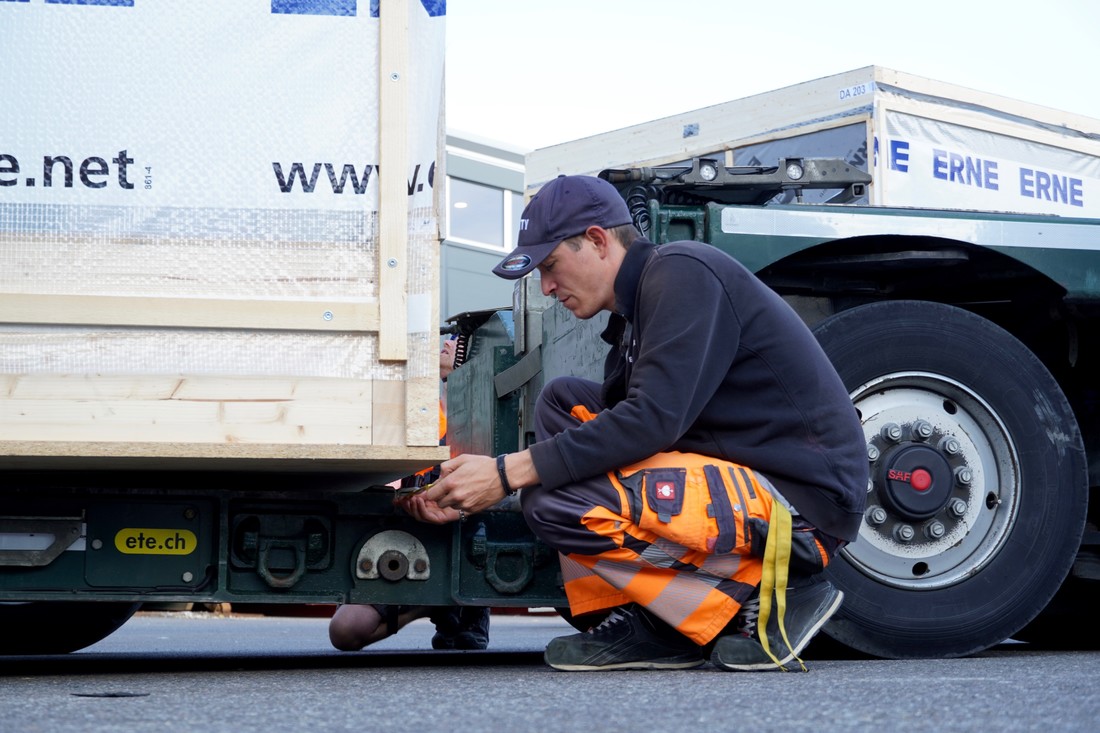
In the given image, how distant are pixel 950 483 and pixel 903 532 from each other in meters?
0.18

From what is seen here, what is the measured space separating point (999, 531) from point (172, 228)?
2.25 metres

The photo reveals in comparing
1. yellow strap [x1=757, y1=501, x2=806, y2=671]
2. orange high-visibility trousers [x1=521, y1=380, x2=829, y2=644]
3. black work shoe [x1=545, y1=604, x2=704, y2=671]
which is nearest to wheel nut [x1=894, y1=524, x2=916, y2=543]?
orange high-visibility trousers [x1=521, y1=380, x2=829, y2=644]

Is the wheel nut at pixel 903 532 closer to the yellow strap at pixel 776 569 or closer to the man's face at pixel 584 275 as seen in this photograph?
the yellow strap at pixel 776 569

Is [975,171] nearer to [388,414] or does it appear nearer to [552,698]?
[388,414]

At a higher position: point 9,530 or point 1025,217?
point 1025,217

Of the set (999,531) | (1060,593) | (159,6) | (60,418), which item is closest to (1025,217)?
(999,531)

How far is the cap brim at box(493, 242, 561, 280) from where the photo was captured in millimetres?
3285

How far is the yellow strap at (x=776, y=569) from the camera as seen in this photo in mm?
2971

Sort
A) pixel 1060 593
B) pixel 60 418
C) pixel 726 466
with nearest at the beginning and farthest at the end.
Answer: pixel 60 418 < pixel 726 466 < pixel 1060 593

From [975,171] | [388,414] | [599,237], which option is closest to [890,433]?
[599,237]

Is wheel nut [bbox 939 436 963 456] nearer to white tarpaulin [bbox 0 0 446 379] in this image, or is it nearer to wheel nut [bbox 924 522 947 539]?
wheel nut [bbox 924 522 947 539]

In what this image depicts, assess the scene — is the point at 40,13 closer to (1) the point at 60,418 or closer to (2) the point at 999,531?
(1) the point at 60,418

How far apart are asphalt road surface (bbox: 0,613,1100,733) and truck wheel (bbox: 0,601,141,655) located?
87cm

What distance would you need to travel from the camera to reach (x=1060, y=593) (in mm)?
4090
